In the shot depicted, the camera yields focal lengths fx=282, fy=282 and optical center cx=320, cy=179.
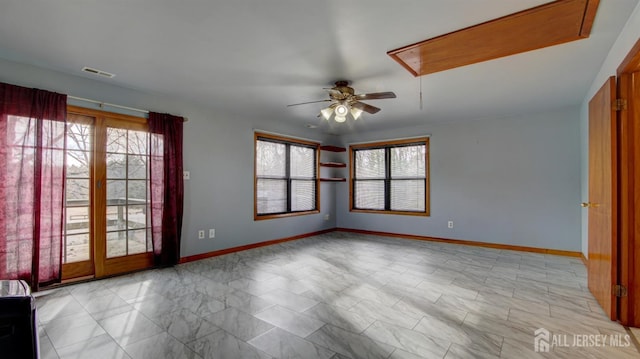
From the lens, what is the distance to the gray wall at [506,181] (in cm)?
446

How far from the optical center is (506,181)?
4934mm

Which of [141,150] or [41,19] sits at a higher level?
[41,19]

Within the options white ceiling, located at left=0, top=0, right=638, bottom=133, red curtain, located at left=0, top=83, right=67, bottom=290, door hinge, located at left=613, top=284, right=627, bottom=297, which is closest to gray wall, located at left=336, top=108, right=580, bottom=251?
white ceiling, located at left=0, top=0, right=638, bottom=133

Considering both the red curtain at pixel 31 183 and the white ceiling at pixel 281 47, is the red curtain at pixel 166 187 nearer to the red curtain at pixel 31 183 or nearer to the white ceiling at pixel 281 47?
the white ceiling at pixel 281 47

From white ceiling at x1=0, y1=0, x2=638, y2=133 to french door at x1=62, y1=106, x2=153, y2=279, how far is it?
1.86 ft

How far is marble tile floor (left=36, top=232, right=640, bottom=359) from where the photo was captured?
1.96m

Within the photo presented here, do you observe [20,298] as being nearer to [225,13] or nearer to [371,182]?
[225,13]

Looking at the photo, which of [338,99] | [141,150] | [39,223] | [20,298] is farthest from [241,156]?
[20,298]

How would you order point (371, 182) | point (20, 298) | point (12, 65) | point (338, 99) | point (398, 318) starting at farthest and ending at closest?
point (371, 182) < point (338, 99) < point (12, 65) < point (398, 318) < point (20, 298)

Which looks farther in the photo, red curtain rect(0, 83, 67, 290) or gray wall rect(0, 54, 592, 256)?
gray wall rect(0, 54, 592, 256)

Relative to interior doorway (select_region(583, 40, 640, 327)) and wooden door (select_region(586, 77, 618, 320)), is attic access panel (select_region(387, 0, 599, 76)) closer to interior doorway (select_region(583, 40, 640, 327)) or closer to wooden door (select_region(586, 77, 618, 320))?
interior doorway (select_region(583, 40, 640, 327))

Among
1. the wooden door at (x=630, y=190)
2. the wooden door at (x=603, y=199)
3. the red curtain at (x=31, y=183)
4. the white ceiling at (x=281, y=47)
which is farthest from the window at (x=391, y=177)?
the red curtain at (x=31, y=183)

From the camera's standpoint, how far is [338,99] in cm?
337

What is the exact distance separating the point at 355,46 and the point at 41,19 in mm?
2408
